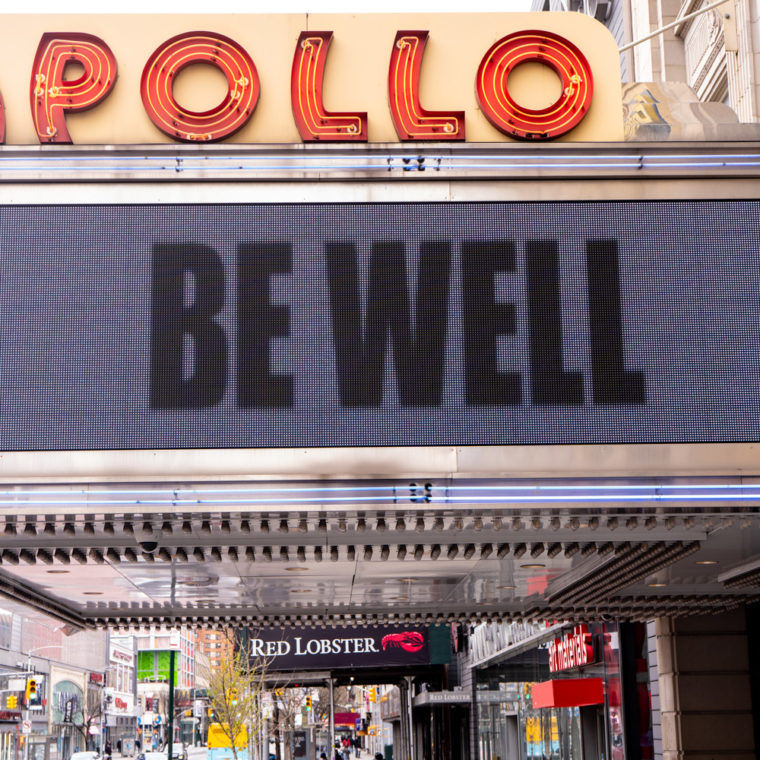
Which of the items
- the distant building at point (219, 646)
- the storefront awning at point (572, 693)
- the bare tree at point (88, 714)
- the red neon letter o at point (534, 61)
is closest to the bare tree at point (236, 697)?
the distant building at point (219, 646)

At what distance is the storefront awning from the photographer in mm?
21484

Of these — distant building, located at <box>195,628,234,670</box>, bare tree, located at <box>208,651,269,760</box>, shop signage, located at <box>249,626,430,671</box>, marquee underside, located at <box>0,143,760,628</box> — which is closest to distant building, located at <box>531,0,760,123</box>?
marquee underside, located at <box>0,143,760,628</box>

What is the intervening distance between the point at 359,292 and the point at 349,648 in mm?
24591

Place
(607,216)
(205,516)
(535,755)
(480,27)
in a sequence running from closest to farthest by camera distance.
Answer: (205,516)
(607,216)
(480,27)
(535,755)

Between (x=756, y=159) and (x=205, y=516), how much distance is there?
19.2 ft

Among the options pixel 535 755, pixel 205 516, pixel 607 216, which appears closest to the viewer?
pixel 205 516

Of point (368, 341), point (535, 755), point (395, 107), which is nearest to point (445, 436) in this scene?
point (368, 341)

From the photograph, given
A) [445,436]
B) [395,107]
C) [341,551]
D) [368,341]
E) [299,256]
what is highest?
[395,107]

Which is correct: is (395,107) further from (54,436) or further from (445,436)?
(54,436)

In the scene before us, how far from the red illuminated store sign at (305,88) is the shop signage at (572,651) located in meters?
16.3

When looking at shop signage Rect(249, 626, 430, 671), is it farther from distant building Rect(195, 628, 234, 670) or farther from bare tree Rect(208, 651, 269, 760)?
bare tree Rect(208, 651, 269, 760)

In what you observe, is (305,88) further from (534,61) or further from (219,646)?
(219,646)

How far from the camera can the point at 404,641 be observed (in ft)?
113

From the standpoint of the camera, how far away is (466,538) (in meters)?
10.2
